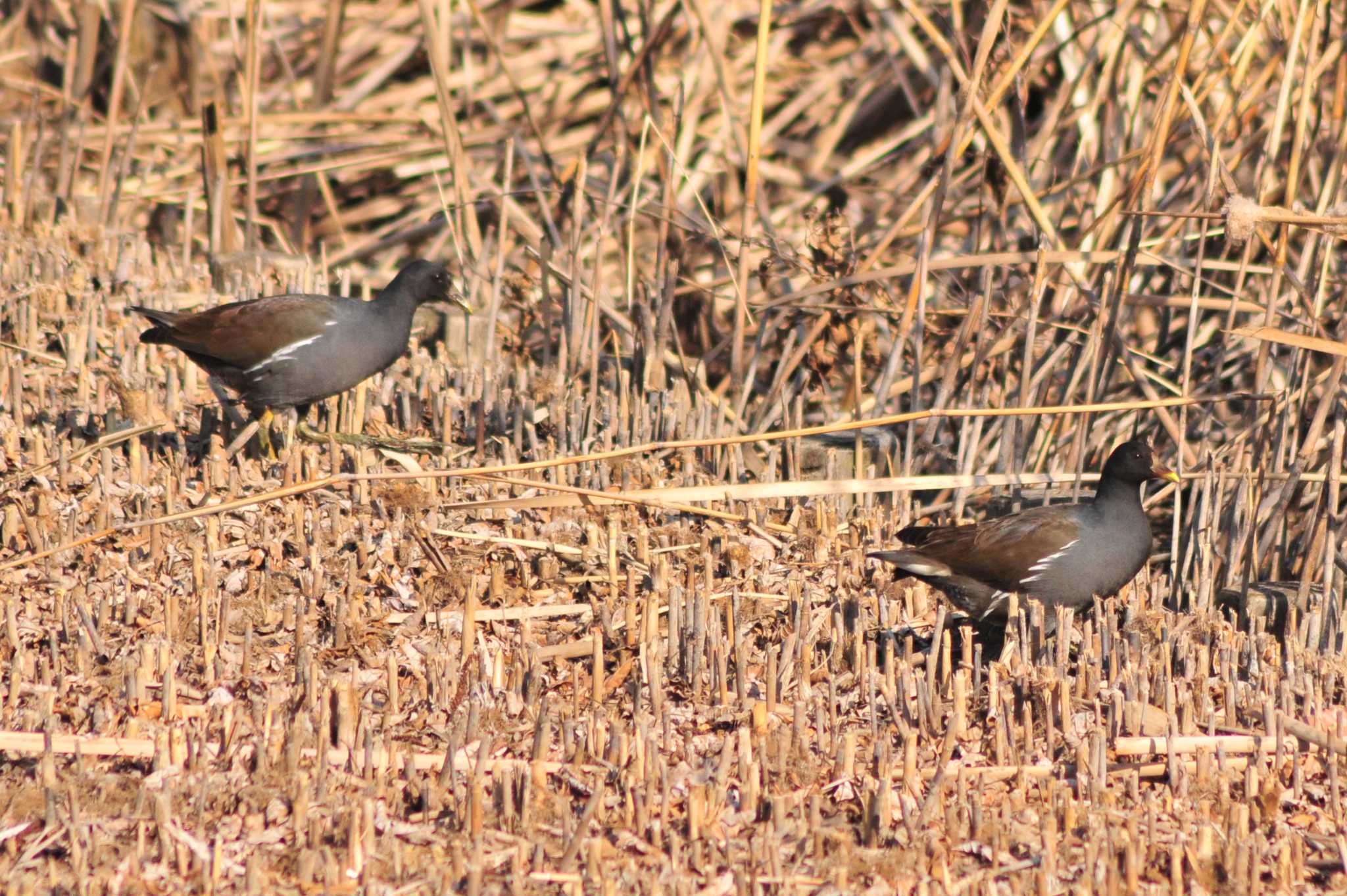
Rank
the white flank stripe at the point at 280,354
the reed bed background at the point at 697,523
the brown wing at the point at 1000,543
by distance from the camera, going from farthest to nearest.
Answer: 1. the white flank stripe at the point at 280,354
2. the brown wing at the point at 1000,543
3. the reed bed background at the point at 697,523

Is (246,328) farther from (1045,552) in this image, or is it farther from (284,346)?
(1045,552)

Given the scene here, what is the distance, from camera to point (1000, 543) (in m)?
5.36

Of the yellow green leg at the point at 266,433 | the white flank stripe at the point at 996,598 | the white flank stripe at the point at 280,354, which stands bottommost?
the white flank stripe at the point at 996,598

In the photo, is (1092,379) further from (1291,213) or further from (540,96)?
(540,96)

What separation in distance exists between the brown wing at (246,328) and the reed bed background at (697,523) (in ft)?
0.97

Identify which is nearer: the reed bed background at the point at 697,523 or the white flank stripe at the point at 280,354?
the reed bed background at the point at 697,523

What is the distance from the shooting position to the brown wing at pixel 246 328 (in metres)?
6.11

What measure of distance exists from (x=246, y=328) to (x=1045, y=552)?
313 centimetres

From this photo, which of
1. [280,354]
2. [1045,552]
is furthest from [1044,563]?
[280,354]

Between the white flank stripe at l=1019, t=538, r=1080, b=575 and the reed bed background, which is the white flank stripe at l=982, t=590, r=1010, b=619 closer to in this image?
the white flank stripe at l=1019, t=538, r=1080, b=575

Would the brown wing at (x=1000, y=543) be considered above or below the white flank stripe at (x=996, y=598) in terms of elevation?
above

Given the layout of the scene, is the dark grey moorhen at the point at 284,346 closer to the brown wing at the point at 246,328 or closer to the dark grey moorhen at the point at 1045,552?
the brown wing at the point at 246,328

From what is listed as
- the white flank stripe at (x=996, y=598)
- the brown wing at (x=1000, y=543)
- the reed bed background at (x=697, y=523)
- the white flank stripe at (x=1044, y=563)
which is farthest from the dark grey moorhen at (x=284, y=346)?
the white flank stripe at (x=1044, y=563)

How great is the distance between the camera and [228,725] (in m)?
4.03
